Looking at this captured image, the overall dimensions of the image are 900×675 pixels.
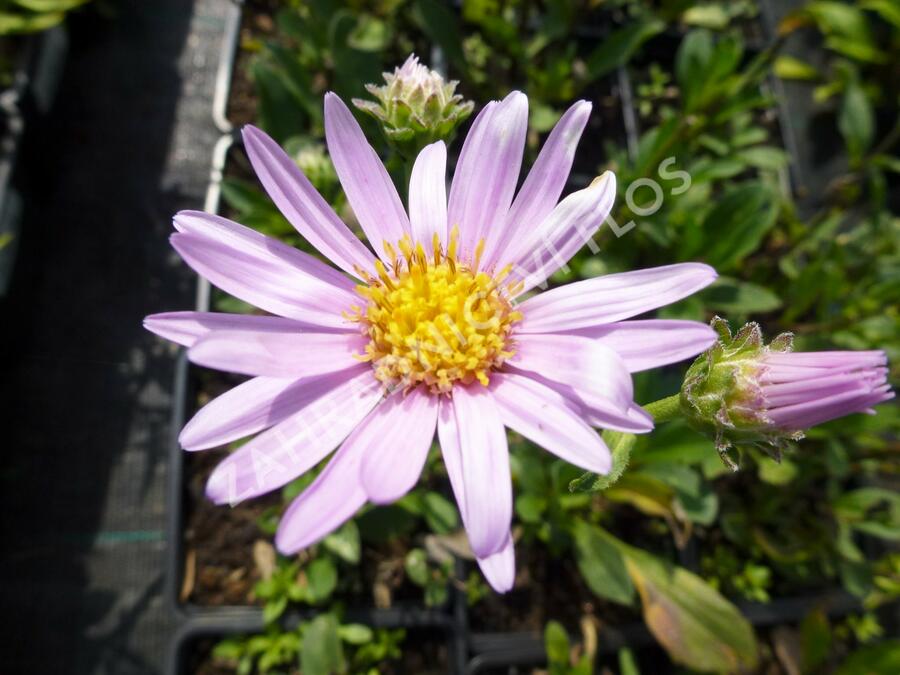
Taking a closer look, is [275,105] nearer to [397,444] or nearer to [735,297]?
[397,444]

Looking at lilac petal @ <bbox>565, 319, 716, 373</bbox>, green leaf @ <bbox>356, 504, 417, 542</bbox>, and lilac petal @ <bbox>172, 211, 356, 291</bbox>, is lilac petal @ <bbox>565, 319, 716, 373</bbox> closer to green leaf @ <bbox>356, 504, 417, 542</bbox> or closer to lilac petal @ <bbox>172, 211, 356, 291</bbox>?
lilac petal @ <bbox>172, 211, 356, 291</bbox>

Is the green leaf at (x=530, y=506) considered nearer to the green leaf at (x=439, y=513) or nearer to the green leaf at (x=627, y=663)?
the green leaf at (x=439, y=513)

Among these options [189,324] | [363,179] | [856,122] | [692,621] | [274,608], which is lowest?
[692,621]

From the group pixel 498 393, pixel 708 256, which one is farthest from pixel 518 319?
pixel 708 256

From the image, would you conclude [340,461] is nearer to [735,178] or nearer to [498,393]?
[498,393]

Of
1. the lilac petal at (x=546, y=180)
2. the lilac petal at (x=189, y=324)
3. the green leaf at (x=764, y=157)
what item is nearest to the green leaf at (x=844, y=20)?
the green leaf at (x=764, y=157)

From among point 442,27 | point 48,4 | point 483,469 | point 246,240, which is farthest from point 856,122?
point 48,4

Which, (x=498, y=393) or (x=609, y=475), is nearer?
(x=609, y=475)
